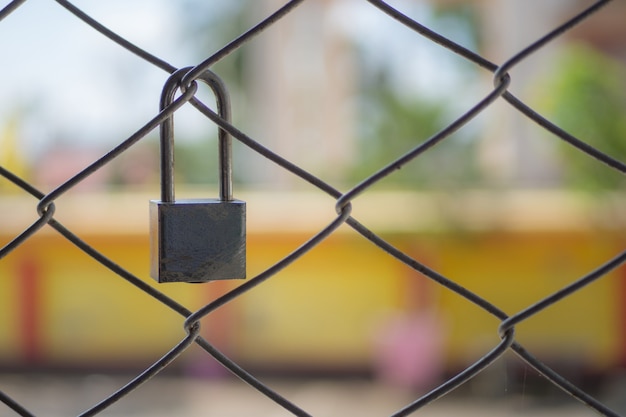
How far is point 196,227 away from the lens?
39 centimetres

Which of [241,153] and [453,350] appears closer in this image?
[453,350]

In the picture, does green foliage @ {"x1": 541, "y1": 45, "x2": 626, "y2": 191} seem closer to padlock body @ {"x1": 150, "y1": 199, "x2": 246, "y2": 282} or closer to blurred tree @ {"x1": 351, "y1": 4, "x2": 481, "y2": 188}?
blurred tree @ {"x1": 351, "y1": 4, "x2": 481, "y2": 188}

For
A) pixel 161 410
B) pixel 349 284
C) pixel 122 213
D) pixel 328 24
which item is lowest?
pixel 161 410

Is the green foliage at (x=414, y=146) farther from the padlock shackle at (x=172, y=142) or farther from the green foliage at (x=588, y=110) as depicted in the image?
the padlock shackle at (x=172, y=142)

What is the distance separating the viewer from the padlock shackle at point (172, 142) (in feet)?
1.27

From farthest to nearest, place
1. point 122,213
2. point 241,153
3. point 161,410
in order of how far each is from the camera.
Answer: point 241,153
point 122,213
point 161,410

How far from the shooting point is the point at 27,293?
14.8ft

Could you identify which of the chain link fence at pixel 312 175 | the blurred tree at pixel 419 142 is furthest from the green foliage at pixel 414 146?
the chain link fence at pixel 312 175

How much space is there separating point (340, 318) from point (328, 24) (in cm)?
300

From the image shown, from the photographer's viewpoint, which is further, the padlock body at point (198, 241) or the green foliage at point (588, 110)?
the green foliage at point (588, 110)

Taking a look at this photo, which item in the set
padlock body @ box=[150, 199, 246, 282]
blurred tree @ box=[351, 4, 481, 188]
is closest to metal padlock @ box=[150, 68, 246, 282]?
padlock body @ box=[150, 199, 246, 282]

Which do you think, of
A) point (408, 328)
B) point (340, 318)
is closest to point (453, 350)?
point (408, 328)

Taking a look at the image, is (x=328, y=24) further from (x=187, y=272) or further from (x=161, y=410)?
(x=187, y=272)

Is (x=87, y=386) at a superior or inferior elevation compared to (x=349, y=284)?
inferior
